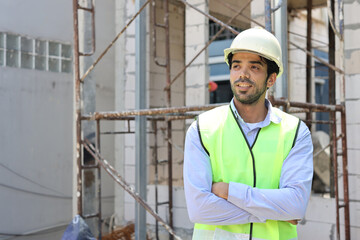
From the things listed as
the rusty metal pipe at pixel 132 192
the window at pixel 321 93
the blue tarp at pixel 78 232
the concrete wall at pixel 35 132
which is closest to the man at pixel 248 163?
the rusty metal pipe at pixel 132 192

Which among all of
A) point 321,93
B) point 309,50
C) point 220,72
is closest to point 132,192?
point 309,50

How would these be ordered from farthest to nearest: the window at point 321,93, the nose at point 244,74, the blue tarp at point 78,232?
1. the window at point 321,93
2. the blue tarp at point 78,232
3. the nose at point 244,74

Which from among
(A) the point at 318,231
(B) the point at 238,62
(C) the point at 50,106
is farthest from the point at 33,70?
(B) the point at 238,62

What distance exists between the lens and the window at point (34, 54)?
744cm

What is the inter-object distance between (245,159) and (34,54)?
6.34 m

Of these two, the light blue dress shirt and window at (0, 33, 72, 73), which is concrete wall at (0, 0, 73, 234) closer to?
window at (0, 33, 72, 73)

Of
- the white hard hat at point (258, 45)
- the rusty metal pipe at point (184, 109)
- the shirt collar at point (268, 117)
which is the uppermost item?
the white hard hat at point (258, 45)

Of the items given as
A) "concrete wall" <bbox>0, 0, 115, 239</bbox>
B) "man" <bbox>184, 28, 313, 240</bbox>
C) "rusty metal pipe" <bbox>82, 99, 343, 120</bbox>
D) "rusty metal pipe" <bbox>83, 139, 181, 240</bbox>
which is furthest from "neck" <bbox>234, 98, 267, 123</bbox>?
"concrete wall" <bbox>0, 0, 115, 239</bbox>

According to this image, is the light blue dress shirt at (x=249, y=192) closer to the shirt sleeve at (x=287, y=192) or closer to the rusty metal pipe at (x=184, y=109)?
Answer: the shirt sleeve at (x=287, y=192)

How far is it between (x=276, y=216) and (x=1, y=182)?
19.8 ft

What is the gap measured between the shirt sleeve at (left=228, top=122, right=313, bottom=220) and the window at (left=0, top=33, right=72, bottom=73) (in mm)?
6142

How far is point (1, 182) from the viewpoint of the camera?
7.31m

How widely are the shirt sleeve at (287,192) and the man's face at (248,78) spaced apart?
0.84 ft

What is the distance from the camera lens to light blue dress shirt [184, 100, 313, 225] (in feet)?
6.75
